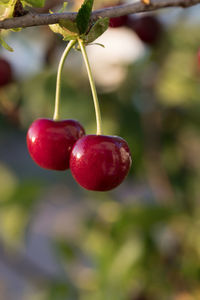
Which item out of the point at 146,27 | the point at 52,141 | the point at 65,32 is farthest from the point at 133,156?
the point at 65,32

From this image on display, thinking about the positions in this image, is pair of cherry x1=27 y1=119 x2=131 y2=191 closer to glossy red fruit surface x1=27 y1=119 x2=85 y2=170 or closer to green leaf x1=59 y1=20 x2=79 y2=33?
glossy red fruit surface x1=27 y1=119 x2=85 y2=170

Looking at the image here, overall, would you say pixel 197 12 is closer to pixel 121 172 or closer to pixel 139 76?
pixel 139 76

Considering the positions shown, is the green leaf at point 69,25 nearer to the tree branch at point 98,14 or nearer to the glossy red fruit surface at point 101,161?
the tree branch at point 98,14

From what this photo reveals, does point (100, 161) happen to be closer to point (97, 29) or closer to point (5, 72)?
point (97, 29)

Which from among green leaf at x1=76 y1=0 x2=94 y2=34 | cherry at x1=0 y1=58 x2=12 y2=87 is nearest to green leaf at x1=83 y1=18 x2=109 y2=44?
green leaf at x1=76 y1=0 x2=94 y2=34

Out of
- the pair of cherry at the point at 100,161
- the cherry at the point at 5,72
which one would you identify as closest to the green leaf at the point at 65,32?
the pair of cherry at the point at 100,161

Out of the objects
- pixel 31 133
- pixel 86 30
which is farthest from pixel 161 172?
pixel 86 30

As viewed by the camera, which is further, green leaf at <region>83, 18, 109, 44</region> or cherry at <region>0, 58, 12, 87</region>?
cherry at <region>0, 58, 12, 87</region>
